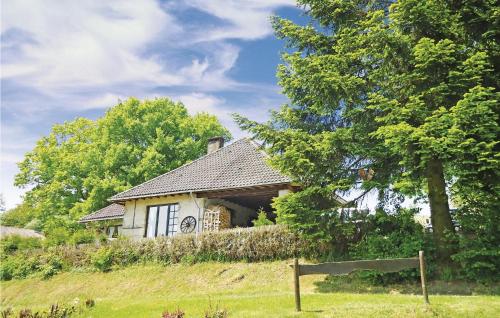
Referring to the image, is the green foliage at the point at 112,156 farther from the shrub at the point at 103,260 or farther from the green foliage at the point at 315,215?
the green foliage at the point at 315,215

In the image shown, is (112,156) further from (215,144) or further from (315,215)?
(315,215)

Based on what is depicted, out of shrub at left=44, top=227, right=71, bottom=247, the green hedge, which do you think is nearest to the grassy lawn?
the green hedge

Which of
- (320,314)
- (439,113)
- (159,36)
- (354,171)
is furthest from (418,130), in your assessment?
(159,36)

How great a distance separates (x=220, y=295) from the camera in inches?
520

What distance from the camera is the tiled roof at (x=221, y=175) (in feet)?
68.2

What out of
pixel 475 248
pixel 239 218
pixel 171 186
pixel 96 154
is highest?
pixel 96 154

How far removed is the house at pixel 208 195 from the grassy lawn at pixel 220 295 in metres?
4.26

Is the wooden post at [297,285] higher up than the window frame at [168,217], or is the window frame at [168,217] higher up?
the window frame at [168,217]

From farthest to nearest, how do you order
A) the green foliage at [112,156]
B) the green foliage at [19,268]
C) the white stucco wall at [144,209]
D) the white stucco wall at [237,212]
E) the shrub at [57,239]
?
the green foliage at [112,156] < the shrub at [57,239] < the white stucco wall at [237,212] < the white stucco wall at [144,209] < the green foliage at [19,268]

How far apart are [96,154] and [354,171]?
84.8ft

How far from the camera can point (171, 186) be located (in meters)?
23.3

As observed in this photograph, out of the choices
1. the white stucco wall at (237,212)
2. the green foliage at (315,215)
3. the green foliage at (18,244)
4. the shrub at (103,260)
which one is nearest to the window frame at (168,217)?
the white stucco wall at (237,212)

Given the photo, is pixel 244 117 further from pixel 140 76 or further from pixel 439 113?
pixel 439 113

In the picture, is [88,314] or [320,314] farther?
[88,314]
